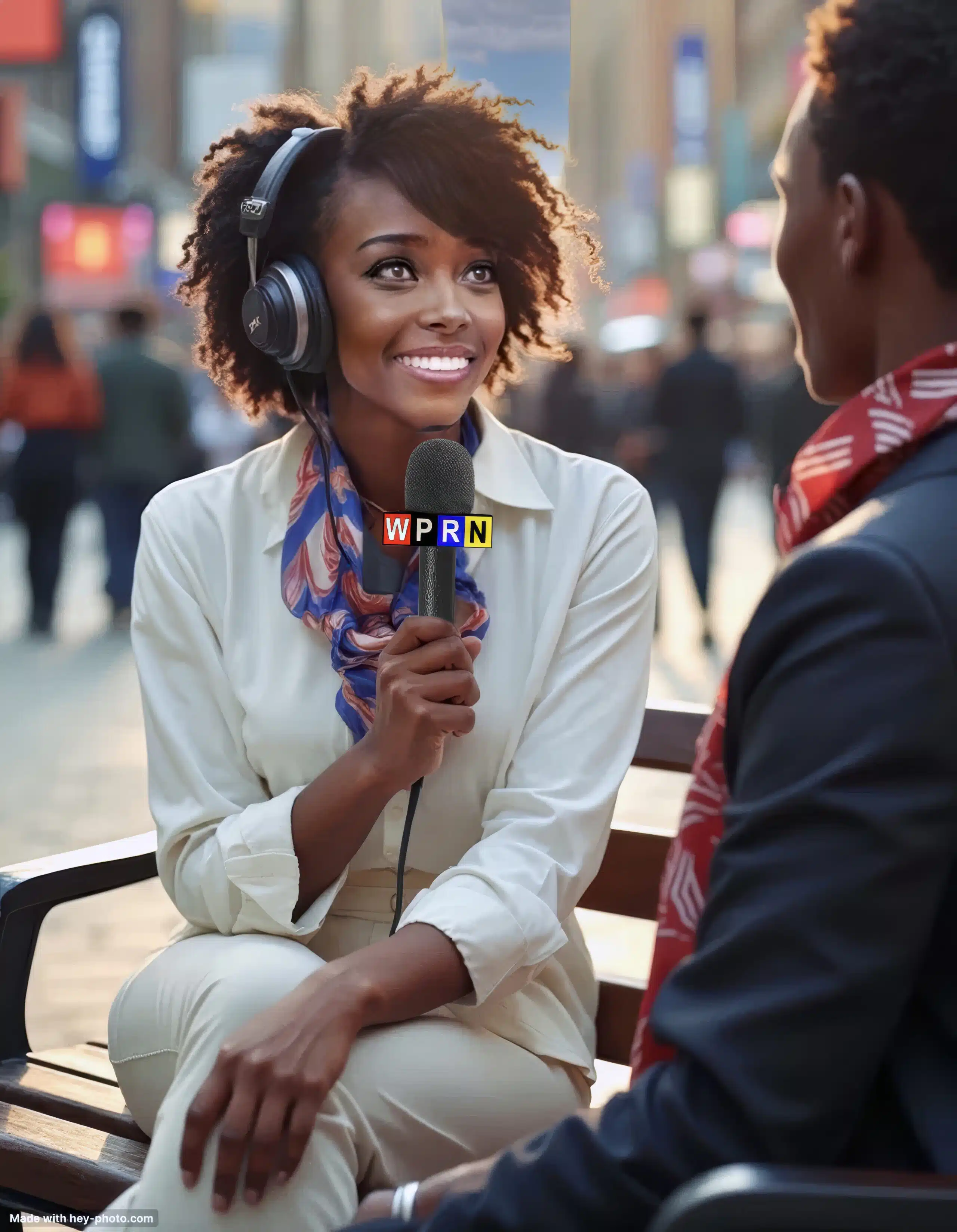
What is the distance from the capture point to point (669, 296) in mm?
71188

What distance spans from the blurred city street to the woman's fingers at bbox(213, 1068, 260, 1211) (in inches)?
27.3

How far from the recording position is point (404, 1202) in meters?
1.50

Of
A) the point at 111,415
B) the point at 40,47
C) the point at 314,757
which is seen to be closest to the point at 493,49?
the point at 314,757

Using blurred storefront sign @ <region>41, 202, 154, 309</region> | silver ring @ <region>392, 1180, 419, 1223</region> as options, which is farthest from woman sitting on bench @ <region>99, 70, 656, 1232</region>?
blurred storefront sign @ <region>41, 202, 154, 309</region>

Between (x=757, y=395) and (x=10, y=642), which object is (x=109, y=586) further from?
(x=757, y=395)

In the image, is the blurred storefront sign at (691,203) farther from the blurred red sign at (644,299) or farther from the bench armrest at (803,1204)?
the bench armrest at (803,1204)

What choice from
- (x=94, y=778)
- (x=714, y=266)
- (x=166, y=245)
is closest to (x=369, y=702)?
(x=94, y=778)

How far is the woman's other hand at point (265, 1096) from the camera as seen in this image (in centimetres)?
170

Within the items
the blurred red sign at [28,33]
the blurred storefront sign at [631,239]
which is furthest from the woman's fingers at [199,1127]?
the blurred storefront sign at [631,239]

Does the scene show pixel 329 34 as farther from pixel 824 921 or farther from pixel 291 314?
pixel 824 921

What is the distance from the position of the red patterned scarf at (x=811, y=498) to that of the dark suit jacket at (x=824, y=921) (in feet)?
0.23

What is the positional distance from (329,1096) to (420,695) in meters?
0.45

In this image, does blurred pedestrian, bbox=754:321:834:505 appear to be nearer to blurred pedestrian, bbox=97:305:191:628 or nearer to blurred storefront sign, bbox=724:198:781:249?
blurred pedestrian, bbox=97:305:191:628

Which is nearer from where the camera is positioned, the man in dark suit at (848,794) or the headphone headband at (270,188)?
the man in dark suit at (848,794)
